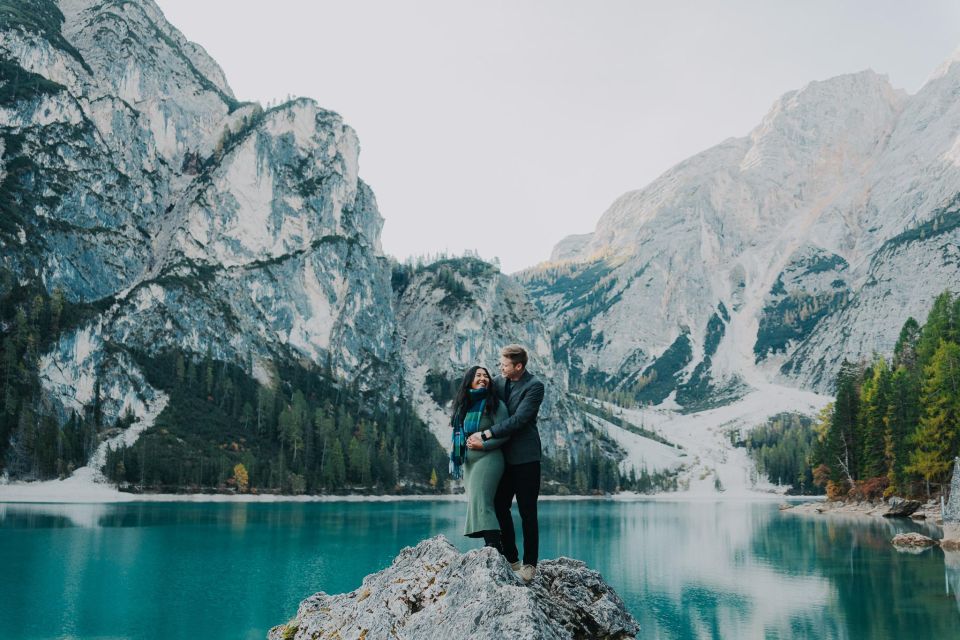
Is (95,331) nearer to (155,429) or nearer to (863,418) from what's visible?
(155,429)

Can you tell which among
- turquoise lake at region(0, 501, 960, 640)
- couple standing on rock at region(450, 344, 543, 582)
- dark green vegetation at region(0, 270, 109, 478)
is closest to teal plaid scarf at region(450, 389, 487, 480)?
couple standing on rock at region(450, 344, 543, 582)

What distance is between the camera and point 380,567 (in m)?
47.8

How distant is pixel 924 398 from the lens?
68125mm

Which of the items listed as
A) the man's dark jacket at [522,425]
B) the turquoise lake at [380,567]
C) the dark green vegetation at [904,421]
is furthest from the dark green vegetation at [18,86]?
the man's dark jacket at [522,425]

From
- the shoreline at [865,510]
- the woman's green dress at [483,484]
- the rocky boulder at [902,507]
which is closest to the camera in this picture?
the woman's green dress at [483,484]

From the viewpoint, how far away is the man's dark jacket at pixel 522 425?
1043 centimetres

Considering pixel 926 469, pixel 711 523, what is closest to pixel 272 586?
pixel 926 469

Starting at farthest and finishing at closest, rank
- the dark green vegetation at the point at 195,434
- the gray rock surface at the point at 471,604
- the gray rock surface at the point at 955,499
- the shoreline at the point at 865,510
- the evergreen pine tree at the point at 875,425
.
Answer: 1. the dark green vegetation at the point at 195,434
2. the evergreen pine tree at the point at 875,425
3. the shoreline at the point at 865,510
4. the gray rock surface at the point at 955,499
5. the gray rock surface at the point at 471,604

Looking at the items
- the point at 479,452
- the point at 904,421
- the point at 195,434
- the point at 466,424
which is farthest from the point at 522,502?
the point at 195,434

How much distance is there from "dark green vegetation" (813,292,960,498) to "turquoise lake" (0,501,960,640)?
20.6 ft

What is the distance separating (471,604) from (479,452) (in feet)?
7.58

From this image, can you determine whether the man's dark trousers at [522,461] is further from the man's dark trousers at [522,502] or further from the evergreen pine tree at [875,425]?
the evergreen pine tree at [875,425]

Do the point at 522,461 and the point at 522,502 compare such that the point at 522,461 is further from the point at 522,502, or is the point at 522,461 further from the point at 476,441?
the point at 476,441

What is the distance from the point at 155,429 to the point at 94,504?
41.3 meters
